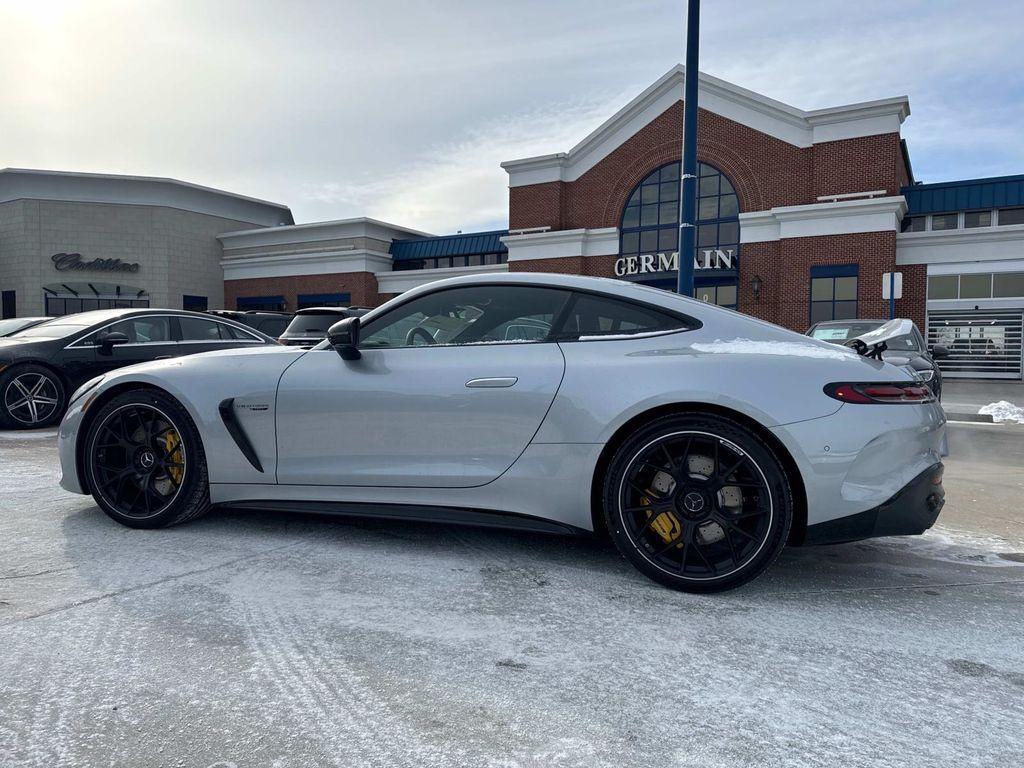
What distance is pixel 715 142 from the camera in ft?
84.3

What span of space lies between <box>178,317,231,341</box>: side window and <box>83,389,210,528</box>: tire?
5207 mm

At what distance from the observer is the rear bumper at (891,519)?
2758 mm

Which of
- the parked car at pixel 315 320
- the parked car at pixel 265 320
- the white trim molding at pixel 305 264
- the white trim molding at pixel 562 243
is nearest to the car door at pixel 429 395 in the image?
the parked car at pixel 315 320

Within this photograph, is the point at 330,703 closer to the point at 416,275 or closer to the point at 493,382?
the point at 493,382

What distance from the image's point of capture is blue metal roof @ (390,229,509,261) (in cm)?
3259

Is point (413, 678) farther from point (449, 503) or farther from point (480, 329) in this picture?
point (480, 329)

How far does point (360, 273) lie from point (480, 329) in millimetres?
30548

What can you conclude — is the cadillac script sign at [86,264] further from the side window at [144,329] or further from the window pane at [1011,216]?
the window pane at [1011,216]

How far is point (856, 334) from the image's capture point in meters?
10.1

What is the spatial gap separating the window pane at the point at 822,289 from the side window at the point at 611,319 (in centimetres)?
2260

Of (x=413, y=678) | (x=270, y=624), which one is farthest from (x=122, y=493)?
(x=413, y=678)

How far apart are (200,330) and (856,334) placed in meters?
8.90

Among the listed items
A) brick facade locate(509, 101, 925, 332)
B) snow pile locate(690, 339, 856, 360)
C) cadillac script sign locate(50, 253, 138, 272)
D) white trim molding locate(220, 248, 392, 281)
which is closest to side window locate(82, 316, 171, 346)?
snow pile locate(690, 339, 856, 360)

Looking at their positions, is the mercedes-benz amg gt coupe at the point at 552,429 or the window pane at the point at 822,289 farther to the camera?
the window pane at the point at 822,289
